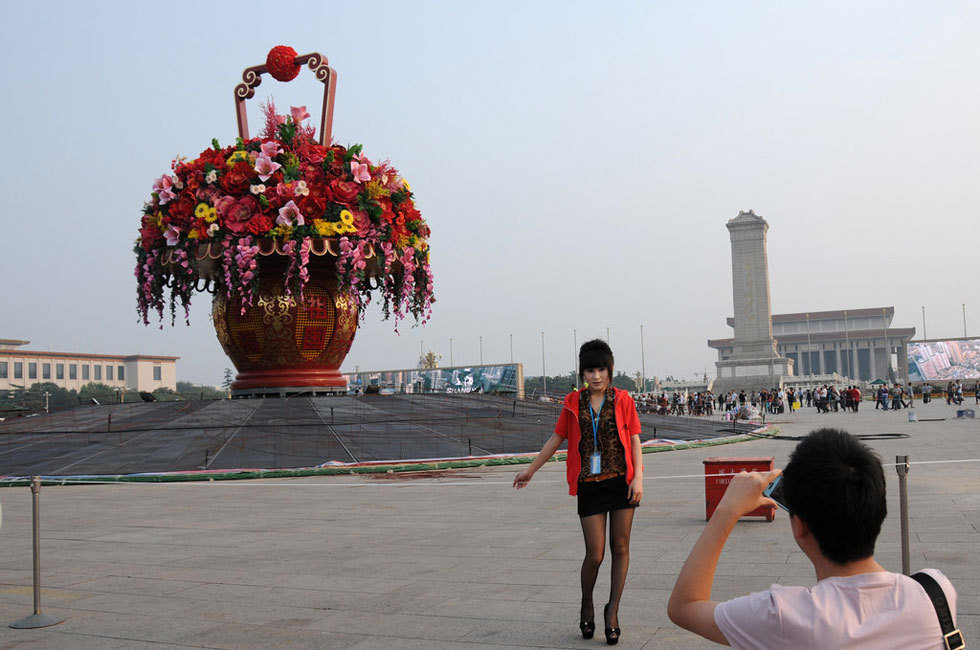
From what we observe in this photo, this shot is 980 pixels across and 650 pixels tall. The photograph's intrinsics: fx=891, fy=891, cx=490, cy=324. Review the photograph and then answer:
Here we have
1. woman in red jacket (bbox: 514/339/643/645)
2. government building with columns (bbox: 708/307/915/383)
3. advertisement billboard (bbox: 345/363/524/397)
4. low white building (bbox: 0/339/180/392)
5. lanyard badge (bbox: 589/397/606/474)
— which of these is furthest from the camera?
government building with columns (bbox: 708/307/915/383)

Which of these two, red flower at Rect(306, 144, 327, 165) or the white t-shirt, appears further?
red flower at Rect(306, 144, 327, 165)

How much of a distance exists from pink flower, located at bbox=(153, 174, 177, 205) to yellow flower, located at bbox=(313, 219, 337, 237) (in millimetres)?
3640

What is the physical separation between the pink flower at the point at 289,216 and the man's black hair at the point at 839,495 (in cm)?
1916

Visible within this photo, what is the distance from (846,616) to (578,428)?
346 centimetres

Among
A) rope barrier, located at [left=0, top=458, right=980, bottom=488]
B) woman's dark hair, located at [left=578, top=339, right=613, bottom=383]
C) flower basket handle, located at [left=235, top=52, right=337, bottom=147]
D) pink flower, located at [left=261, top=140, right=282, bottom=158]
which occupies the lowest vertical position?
rope barrier, located at [left=0, top=458, right=980, bottom=488]

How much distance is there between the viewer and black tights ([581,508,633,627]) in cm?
535

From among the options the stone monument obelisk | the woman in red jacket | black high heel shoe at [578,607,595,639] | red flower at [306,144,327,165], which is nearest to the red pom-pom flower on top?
red flower at [306,144,327,165]

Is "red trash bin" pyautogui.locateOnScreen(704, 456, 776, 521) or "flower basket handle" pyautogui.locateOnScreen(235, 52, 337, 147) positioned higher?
"flower basket handle" pyautogui.locateOnScreen(235, 52, 337, 147)

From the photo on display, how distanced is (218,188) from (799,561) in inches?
680

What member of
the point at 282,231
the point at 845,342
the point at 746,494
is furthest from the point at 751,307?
the point at 746,494

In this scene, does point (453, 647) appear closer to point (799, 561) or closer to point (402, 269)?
point (799, 561)

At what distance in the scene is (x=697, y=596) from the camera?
2529 millimetres

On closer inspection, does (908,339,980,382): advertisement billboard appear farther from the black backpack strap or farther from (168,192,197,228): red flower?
the black backpack strap

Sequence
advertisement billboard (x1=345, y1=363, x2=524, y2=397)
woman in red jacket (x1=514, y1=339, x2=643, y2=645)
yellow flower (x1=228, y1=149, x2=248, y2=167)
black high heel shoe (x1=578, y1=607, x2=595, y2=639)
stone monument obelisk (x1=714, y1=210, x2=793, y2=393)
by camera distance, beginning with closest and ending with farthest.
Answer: black high heel shoe (x1=578, y1=607, x2=595, y2=639) → woman in red jacket (x1=514, y1=339, x2=643, y2=645) → yellow flower (x1=228, y1=149, x2=248, y2=167) → advertisement billboard (x1=345, y1=363, x2=524, y2=397) → stone monument obelisk (x1=714, y1=210, x2=793, y2=393)
